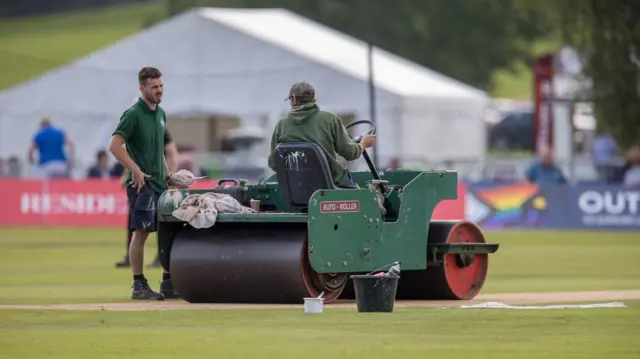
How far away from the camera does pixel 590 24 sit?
3356cm

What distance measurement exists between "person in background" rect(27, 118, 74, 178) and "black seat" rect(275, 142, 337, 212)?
16.5m

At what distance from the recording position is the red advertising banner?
32.0 meters

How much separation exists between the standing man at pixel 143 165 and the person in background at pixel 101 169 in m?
17.8

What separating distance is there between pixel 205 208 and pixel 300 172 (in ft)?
2.78

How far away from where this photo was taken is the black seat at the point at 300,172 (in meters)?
14.5

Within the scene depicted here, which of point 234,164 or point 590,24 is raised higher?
point 590,24

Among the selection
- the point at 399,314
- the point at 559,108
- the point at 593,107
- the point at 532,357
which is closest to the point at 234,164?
the point at 593,107

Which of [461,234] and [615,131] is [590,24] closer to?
[615,131]

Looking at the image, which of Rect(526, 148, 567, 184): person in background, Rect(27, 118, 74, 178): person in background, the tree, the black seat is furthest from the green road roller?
the tree

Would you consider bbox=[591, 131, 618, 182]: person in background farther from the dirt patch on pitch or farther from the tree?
the dirt patch on pitch

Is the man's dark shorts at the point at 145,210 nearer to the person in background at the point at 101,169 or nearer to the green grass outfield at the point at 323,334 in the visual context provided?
the green grass outfield at the point at 323,334

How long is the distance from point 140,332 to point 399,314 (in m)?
2.24

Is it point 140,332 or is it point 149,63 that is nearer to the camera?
point 140,332

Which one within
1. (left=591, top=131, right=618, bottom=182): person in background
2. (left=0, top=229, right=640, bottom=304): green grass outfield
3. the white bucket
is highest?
(left=591, top=131, right=618, bottom=182): person in background
